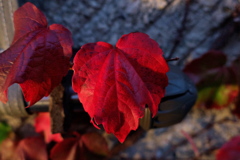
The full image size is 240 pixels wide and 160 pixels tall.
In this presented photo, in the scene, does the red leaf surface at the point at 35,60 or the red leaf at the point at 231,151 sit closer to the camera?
the red leaf surface at the point at 35,60

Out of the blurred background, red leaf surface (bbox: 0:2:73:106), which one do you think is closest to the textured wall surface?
the blurred background

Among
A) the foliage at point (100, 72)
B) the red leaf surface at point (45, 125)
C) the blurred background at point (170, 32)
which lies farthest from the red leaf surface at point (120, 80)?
the red leaf surface at point (45, 125)

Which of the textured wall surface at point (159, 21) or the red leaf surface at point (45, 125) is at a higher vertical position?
the textured wall surface at point (159, 21)

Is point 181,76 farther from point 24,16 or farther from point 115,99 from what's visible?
point 24,16

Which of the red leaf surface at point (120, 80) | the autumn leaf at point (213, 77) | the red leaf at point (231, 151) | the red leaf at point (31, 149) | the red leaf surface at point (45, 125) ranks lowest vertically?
the red leaf at point (231, 151)

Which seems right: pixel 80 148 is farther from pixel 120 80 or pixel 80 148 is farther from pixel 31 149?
pixel 120 80

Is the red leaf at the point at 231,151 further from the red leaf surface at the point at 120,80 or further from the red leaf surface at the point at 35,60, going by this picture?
the red leaf surface at the point at 35,60

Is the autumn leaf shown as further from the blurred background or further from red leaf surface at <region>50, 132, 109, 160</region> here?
red leaf surface at <region>50, 132, 109, 160</region>
